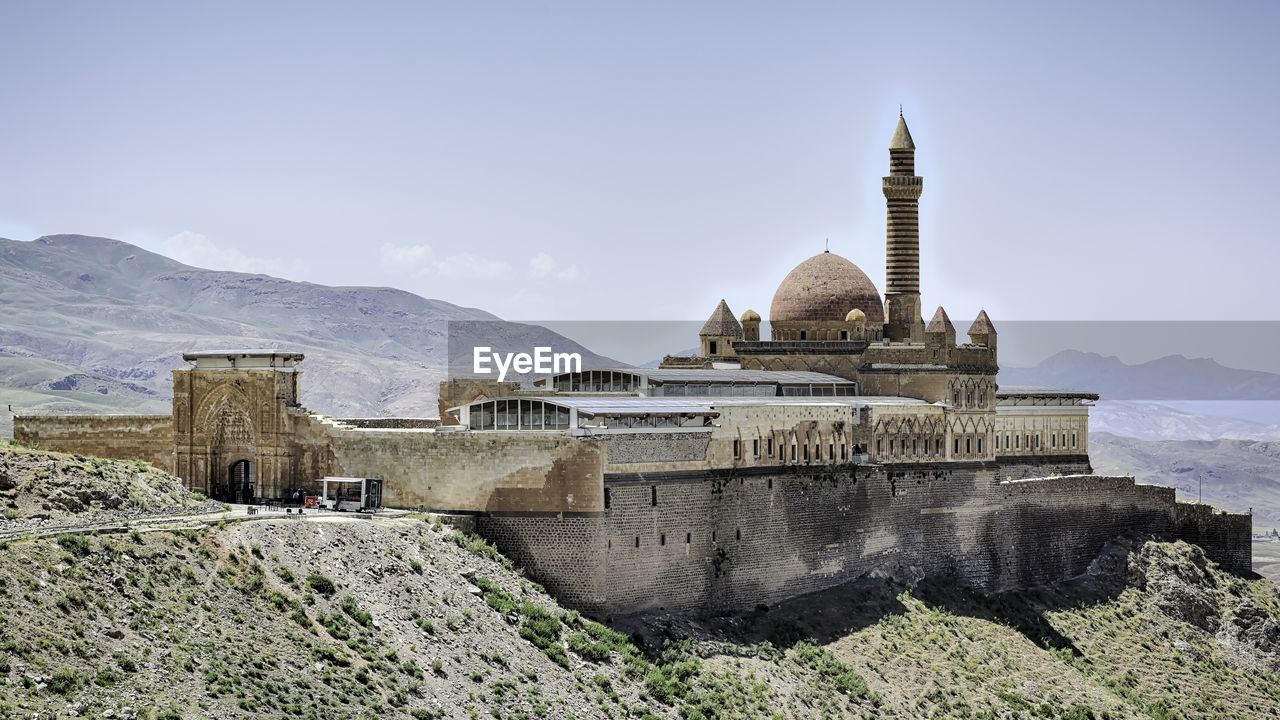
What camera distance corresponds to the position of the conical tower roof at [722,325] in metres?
83.1

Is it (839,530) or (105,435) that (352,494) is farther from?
(839,530)

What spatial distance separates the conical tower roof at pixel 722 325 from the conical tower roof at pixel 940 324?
1018cm

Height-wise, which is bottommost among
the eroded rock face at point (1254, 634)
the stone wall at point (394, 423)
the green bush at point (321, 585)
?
the eroded rock face at point (1254, 634)

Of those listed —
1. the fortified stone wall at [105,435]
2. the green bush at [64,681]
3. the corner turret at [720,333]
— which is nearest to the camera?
the green bush at [64,681]

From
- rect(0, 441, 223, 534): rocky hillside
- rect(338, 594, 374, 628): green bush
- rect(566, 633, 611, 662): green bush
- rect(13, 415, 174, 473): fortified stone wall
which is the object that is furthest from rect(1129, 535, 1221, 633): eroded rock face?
rect(13, 415, 174, 473): fortified stone wall

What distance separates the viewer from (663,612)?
190 ft

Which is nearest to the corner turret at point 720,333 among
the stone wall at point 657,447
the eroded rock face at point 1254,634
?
the stone wall at point 657,447

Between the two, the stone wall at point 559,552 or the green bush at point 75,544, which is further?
the stone wall at point 559,552

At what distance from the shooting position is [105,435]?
6122 cm

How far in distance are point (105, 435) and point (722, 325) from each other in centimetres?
3307

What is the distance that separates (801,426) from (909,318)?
18.1 metres

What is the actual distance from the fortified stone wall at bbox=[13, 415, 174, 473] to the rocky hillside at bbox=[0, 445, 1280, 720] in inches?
223

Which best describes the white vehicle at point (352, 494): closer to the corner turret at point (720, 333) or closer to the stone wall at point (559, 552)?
the stone wall at point (559, 552)

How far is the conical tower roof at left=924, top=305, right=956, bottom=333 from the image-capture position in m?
77.3
